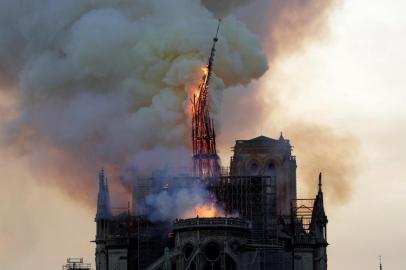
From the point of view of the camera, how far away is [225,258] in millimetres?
199625

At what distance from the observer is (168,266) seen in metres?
200

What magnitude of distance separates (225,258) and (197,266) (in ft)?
11.8

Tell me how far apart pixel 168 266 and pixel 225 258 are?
712cm

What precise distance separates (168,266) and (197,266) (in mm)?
3593

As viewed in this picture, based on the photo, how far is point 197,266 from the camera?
200 metres
